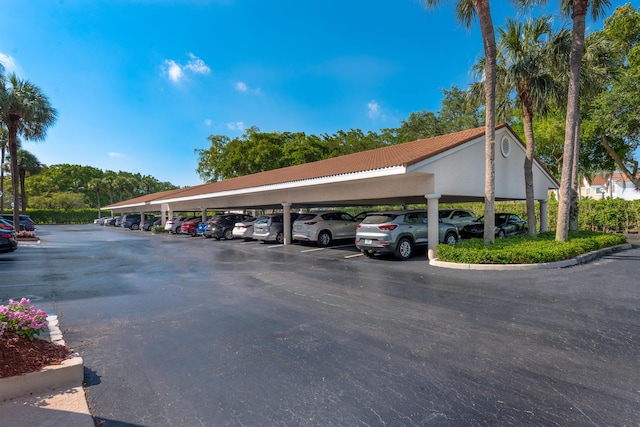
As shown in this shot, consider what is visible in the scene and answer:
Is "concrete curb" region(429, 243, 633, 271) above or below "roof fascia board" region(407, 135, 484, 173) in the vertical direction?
below

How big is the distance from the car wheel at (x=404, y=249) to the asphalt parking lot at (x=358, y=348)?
10.1 ft

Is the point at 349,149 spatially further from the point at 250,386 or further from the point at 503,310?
the point at 250,386

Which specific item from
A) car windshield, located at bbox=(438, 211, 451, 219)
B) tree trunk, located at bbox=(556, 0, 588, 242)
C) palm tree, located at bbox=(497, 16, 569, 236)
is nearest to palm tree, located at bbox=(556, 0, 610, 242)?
tree trunk, located at bbox=(556, 0, 588, 242)

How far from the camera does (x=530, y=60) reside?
42.1 feet

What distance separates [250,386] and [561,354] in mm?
3534

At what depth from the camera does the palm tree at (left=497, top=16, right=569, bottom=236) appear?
12.8 metres

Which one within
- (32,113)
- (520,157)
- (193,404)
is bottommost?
(193,404)

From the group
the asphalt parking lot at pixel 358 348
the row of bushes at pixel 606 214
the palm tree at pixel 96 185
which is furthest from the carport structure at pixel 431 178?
the palm tree at pixel 96 185

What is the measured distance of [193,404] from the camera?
308 centimetres

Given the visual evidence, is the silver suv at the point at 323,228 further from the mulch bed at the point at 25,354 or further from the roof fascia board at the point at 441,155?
the mulch bed at the point at 25,354

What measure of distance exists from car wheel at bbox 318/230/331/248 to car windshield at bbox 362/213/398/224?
463 cm

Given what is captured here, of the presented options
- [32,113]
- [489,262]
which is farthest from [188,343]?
[32,113]

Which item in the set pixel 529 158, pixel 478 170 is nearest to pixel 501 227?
pixel 529 158

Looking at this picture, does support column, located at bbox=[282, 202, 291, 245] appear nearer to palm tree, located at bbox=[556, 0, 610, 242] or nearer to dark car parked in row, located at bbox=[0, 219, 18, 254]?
dark car parked in row, located at bbox=[0, 219, 18, 254]
